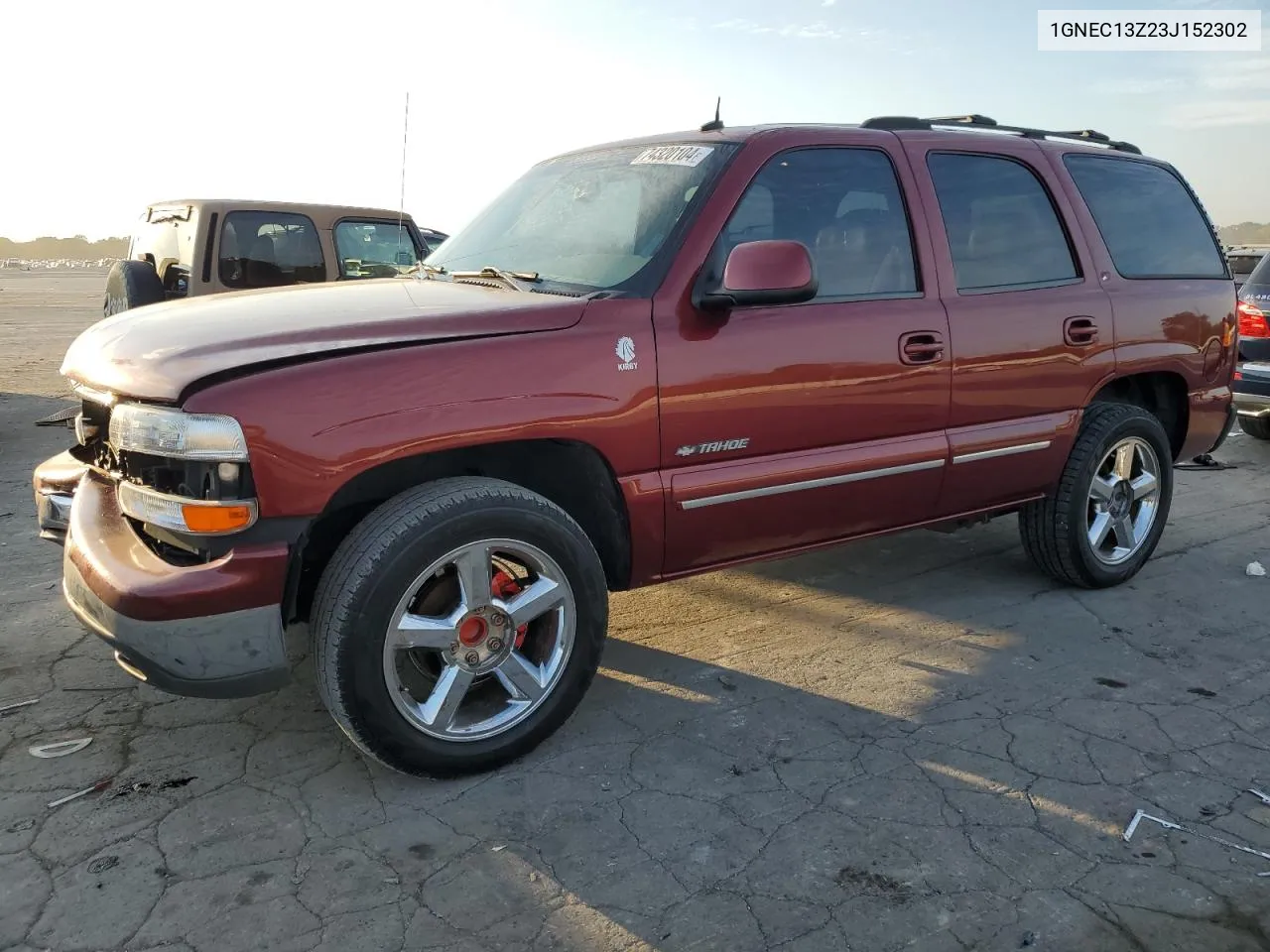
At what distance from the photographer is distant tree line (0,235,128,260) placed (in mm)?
101938

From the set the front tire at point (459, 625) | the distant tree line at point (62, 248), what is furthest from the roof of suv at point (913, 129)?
the distant tree line at point (62, 248)

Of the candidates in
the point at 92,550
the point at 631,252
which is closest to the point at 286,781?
the point at 92,550

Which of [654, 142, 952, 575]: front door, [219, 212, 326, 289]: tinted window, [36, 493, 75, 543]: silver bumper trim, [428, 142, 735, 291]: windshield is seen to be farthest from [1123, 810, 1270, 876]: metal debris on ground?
[219, 212, 326, 289]: tinted window

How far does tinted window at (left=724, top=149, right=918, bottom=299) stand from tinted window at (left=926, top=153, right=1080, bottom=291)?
0.26 metres

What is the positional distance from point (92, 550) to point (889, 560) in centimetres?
361

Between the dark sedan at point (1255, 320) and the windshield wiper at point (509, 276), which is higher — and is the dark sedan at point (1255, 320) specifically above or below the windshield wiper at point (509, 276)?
below

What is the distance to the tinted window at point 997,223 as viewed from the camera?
12.9 feet

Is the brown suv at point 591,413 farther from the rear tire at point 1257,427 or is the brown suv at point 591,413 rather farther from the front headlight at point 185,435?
the rear tire at point 1257,427

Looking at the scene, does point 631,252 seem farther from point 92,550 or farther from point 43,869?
point 43,869

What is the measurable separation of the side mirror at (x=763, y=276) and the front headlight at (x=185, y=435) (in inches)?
57.4

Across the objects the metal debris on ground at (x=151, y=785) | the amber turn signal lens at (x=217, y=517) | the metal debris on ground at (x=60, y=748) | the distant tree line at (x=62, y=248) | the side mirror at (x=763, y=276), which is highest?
the distant tree line at (x=62, y=248)

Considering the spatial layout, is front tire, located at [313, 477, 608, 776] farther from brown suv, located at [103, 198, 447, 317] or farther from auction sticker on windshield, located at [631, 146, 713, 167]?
brown suv, located at [103, 198, 447, 317]

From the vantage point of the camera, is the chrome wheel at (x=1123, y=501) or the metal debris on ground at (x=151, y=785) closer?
the metal debris on ground at (x=151, y=785)

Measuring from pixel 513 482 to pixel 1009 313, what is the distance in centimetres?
212
